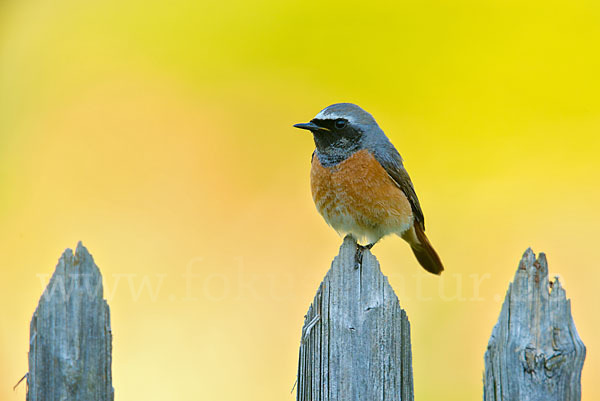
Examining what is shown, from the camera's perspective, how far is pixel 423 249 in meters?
5.35

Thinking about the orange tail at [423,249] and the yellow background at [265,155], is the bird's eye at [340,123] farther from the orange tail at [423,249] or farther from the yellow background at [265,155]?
the yellow background at [265,155]

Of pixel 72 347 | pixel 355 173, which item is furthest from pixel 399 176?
pixel 72 347

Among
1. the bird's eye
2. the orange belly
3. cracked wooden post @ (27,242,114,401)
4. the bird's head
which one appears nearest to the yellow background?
the orange belly

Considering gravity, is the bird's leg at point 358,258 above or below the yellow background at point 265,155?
below

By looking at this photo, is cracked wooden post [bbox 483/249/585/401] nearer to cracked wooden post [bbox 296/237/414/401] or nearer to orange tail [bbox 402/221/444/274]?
cracked wooden post [bbox 296/237/414/401]

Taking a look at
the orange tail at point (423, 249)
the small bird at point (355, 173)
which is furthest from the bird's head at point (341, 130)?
the orange tail at point (423, 249)

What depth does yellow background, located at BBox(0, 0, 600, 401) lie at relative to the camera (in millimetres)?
5895

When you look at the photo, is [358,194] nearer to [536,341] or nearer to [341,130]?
[341,130]

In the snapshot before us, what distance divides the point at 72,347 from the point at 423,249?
10.8 ft

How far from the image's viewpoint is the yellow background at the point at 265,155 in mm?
5895

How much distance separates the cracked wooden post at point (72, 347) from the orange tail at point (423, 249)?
3.08m

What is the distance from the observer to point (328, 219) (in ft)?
15.7

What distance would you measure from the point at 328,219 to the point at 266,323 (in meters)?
1.46

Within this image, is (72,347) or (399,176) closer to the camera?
(72,347)
